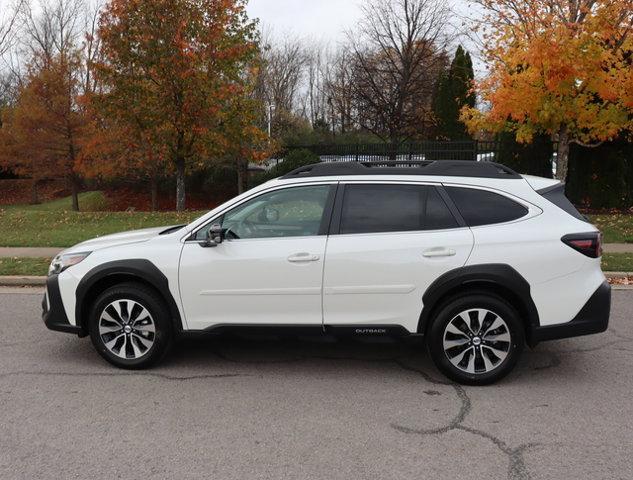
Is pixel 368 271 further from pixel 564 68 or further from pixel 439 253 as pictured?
pixel 564 68

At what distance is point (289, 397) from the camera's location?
4340 mm

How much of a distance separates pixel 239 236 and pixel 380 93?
30554 mm

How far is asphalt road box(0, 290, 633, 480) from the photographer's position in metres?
3.34

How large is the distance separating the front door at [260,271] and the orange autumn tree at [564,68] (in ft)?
30.2

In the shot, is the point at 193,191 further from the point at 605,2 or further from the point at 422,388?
the point at 422,388

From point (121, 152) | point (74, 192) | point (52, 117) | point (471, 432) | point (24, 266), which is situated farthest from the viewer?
point (74, 192)

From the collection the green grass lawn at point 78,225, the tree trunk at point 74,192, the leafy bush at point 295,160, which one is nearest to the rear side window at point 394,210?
the green grass lawn at point 78,225

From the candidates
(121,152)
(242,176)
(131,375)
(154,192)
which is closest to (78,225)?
(121,152)

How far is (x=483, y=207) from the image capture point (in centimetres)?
463

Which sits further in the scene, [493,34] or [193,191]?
[193,191]

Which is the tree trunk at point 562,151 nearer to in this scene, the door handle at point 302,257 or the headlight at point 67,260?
the door handle at point 302,257

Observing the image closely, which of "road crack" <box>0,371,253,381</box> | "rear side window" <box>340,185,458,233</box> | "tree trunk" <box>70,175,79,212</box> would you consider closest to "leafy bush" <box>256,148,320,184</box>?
"tree trunk" <box>70,175,79,212</box>

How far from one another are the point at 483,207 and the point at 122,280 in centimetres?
304

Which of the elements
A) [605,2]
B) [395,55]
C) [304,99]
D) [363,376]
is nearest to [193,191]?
[395,55]
